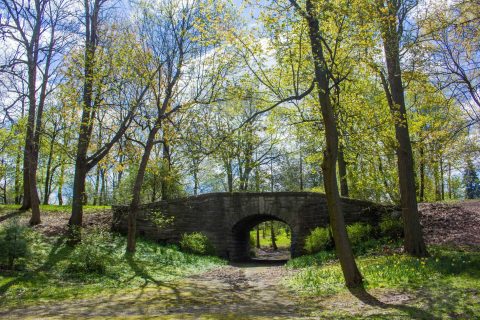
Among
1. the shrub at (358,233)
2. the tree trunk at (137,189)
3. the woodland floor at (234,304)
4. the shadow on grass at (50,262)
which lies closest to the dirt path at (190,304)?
the woodland floor at (234,304)

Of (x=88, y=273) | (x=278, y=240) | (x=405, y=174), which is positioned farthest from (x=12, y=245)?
(x=278, y=240)

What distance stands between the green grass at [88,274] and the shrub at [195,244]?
581mm

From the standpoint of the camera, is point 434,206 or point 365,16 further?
point 434,206

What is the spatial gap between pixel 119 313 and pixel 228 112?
1656 centimetres

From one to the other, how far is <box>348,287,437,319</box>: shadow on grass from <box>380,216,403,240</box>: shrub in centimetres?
762

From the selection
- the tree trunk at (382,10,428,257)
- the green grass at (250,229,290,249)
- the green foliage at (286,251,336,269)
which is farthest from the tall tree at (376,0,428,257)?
the green grass at (250,229,290,249)

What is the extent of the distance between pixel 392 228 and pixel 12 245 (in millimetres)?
12642

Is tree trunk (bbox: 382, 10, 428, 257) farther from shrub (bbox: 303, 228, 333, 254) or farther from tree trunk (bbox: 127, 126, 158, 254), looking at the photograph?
tree trunk (bbox: 127, 126, 158, 254)

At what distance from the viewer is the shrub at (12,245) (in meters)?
11.4

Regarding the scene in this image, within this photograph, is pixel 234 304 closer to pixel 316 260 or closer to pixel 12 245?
pixel 12 245

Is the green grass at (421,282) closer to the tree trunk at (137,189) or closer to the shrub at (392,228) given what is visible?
the shrub at (392,228)

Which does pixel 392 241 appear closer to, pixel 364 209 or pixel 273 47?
pixel 364 209

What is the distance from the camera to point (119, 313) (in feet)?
24.9

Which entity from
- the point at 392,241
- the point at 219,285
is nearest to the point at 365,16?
the point at 219,285
